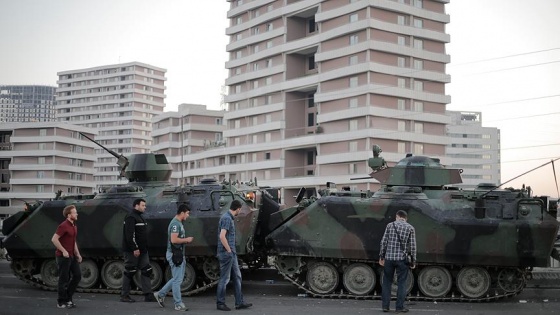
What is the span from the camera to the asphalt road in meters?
14.3

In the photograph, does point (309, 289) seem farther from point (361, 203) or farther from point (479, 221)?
point (479, 221)

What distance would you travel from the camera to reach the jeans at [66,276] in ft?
47.5

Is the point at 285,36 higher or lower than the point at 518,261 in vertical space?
higher

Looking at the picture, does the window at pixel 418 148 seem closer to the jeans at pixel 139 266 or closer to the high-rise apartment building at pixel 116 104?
the jeans at pixel 139 266

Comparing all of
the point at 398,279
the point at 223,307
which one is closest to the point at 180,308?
the point at 223,307

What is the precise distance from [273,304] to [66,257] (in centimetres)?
465

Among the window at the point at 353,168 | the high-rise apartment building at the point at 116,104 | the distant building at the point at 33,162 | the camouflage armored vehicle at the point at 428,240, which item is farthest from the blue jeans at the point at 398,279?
the high-rise apartment building at the point at 116,104

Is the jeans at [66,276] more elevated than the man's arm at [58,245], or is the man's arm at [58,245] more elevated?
the man's arm at [58,245]

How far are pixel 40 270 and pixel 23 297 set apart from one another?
2.44m

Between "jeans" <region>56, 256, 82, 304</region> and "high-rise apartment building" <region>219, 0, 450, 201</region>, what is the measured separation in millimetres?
51655

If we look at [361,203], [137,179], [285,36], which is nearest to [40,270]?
[137,179]

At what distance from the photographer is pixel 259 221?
62.8ft

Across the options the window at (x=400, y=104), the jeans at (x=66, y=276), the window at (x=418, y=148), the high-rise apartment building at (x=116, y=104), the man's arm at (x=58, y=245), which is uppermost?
the high-rise apartment building at (x=116, y=104)

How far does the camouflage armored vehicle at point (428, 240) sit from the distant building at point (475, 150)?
147 metres
